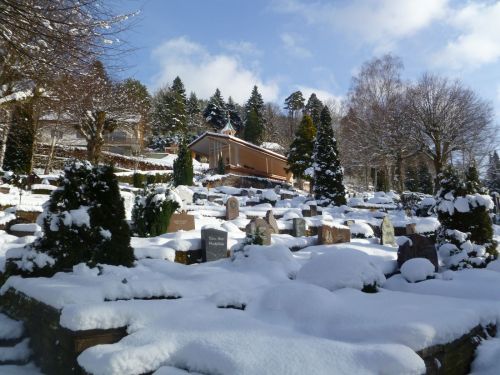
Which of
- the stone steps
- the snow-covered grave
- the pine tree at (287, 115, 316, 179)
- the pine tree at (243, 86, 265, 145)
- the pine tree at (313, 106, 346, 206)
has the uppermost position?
the pine tree at (243, 86, 265, 145)

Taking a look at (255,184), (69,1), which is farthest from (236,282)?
(255,184)

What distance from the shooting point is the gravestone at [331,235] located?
1175 cm

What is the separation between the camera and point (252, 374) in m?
2.68

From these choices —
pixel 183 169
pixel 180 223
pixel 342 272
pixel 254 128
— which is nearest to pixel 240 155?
pixel 183 169

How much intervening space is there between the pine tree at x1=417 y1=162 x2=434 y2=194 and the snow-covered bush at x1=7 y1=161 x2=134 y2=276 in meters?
46.8

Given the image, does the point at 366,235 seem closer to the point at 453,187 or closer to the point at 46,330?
the point at 453,187

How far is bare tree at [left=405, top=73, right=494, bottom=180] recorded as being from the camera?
1209 inches

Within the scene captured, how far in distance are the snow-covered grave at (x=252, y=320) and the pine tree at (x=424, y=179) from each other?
4458 centimetres

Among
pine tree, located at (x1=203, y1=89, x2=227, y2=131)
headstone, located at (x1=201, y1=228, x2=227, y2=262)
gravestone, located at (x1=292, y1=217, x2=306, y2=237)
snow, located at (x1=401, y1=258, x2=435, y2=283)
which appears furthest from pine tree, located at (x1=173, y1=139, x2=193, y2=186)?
pine tree, located at (x1=203, y1=89, x2=227, y2=131)

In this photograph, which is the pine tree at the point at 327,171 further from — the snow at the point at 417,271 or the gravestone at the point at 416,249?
the snow at the point at 417,271

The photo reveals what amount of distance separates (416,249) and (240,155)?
33.7 m

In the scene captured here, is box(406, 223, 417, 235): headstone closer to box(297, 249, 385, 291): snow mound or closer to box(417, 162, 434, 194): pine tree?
box(297, 249, 385, 291): snow mound

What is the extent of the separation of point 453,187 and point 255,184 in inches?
976

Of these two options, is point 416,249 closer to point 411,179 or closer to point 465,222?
point 465,222
